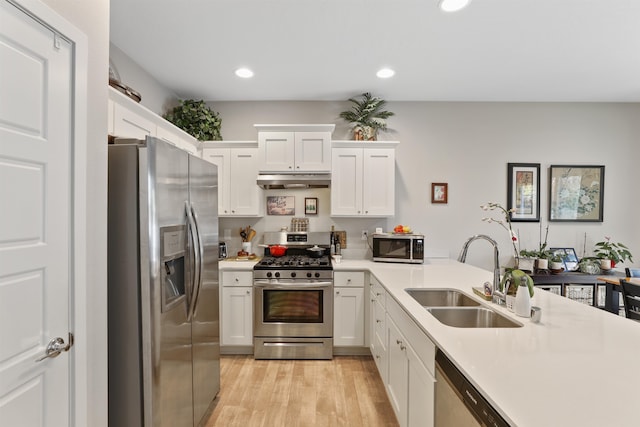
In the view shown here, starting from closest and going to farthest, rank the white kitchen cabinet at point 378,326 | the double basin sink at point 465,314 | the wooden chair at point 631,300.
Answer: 1. the double basin sink at point 465,314
2. the wooden chair at point 631,300
3. the white kitchen cabinet at point 378,326

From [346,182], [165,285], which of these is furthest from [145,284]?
[346,182]

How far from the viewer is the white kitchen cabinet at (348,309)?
10.0ft

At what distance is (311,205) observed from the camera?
12.0 ft

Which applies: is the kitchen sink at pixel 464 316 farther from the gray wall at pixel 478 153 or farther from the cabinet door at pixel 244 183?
the cabinet door at pixel 244 183

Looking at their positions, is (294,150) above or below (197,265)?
above

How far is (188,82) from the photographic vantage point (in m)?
3.12

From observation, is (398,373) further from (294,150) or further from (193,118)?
(193,118)

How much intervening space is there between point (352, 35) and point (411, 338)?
2.16m

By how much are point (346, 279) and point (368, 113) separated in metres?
1.94

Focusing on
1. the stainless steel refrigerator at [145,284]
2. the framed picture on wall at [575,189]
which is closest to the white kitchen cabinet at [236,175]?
the stainless steel refrigerator at [145,284]

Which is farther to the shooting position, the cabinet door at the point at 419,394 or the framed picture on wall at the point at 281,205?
the framed picture on wall at the point at 281,205

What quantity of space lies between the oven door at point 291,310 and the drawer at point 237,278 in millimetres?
95

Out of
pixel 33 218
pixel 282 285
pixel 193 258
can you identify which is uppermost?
pixel 33 218

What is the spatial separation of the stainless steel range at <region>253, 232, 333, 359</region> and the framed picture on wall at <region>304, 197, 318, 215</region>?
0.83 m
